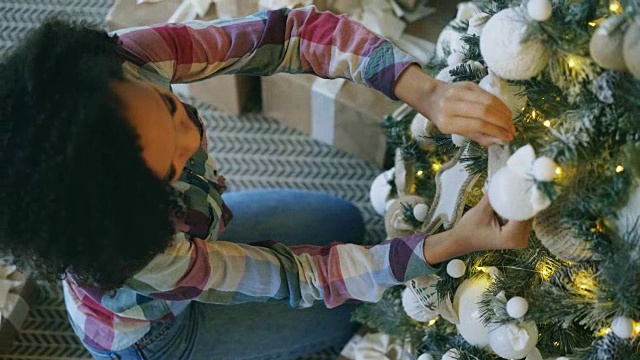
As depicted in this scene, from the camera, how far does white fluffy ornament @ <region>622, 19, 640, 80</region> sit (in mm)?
498

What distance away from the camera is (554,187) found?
54cm

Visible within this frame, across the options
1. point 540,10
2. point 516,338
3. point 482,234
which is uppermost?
point 540,10

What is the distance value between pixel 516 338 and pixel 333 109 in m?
0.67

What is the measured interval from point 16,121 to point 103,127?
0.26 feet

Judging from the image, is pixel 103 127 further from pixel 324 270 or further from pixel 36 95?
pixel 324 270

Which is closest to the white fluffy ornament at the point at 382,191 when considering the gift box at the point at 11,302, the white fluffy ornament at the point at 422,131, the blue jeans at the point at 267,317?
the blue jeans at the point at 267,317

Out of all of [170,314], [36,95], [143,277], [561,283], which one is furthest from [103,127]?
[561,283]

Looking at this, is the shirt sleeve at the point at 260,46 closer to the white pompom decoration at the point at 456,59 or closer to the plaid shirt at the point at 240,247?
the plaid shirt at the point at 240,247

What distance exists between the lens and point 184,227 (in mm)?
767

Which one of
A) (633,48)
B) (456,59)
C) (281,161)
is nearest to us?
(633,48)

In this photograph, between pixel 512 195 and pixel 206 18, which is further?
pixel 206 18

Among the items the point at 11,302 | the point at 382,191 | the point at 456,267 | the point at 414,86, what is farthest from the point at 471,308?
the point at 11,302

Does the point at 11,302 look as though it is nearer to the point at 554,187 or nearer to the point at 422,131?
the point at 422,131

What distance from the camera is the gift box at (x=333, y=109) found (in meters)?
1.22
